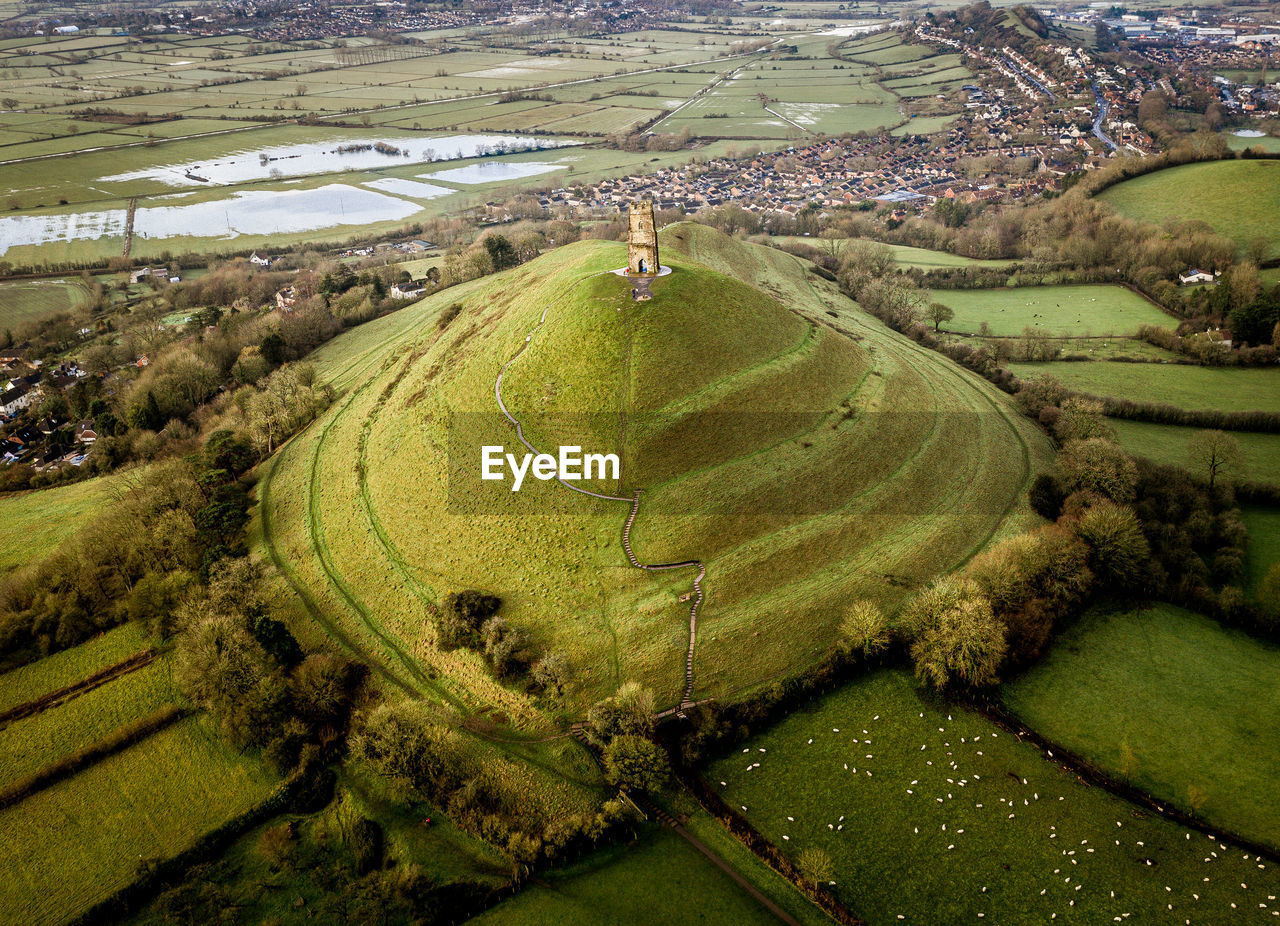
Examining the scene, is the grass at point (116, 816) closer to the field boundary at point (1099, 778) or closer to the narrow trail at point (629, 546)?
the narrow trail at point (629, 546)

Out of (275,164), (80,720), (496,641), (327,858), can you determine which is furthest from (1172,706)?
(275,164)

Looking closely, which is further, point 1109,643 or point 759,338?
point 759,338

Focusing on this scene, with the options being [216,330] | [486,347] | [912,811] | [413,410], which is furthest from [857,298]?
[216,330]

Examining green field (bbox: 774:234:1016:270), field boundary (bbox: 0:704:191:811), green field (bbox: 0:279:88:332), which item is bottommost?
field boundary (bbox: 0:704:191:811)

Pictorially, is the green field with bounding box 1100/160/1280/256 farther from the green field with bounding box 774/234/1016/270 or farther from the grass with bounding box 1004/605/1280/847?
the grass with bounding box 1004/605/1280/847

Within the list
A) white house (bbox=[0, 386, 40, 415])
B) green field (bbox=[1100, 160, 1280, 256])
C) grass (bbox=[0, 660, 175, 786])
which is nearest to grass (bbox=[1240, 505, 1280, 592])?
green field (bbox=[1100, 160, 1280, 256])

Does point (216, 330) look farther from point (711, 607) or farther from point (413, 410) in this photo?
point (711, 607)

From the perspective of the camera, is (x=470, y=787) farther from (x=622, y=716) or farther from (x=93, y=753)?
(x=93, y=753)
